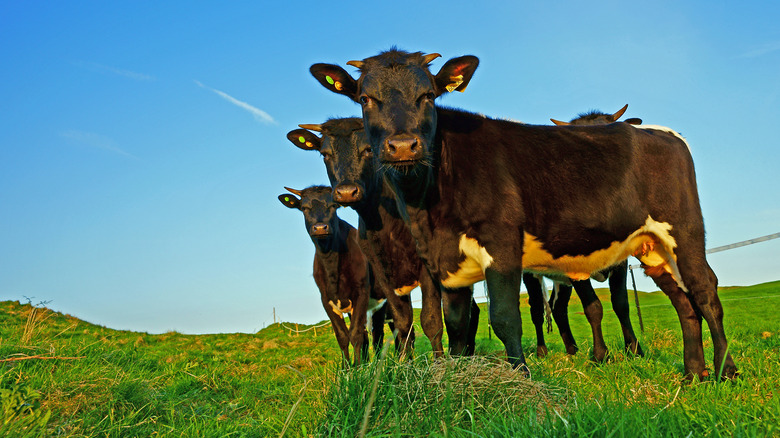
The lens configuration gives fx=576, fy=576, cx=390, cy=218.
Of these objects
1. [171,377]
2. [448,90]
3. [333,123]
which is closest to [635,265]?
[333,123]

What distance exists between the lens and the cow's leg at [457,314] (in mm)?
5703

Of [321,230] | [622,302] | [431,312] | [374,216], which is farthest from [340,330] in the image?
[622,302]

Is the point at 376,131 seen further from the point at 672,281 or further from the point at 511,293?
the point at 672,281

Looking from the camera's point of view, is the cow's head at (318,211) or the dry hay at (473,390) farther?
the cow's head at (318,211)

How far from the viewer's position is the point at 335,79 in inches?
238

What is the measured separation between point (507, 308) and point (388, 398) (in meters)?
1.82

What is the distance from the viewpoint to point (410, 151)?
4.79m

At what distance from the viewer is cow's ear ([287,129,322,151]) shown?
29.9 feet

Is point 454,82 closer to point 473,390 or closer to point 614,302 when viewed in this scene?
point 473,390

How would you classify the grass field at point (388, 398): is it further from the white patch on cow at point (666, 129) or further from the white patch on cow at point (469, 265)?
the white patch on cow at point (666, 129)

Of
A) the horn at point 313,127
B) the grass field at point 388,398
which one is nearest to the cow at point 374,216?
the horn at point 313,127

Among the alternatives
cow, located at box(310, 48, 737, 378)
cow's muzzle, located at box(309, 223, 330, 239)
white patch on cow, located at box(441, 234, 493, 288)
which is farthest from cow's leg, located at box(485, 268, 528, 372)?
cow's muzzle, located at box(309, 223, 330, 239)

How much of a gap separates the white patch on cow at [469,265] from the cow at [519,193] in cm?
1

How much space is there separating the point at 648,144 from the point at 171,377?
6459 millimetres
